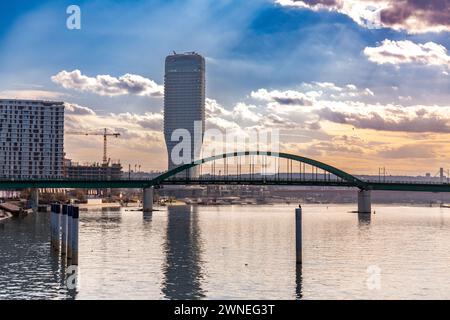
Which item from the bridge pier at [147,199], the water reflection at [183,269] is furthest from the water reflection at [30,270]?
the bridge pier at [147,199]

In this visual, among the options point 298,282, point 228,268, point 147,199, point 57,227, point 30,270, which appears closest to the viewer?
point 298,282

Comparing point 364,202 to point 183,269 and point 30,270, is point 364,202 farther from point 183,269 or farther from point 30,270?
A: point 30,270

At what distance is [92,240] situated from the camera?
75.9 meters

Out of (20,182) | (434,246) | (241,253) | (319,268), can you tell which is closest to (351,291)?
(319,268)

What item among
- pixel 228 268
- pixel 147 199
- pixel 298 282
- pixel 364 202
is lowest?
pixel 298 282

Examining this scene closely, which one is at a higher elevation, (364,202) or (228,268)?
(364,202)

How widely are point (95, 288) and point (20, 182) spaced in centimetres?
11575

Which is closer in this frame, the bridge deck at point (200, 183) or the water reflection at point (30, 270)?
the water reflection at point (30, 270)

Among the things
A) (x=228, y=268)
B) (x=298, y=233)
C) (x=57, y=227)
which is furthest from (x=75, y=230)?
(x=298, y=233)

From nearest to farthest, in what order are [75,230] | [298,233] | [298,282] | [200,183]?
[298,282] → [298,233] → [75,230] → [200,183]

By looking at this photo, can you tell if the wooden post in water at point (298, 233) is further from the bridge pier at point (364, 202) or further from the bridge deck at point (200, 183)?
the bridge pier at point (364, 202)

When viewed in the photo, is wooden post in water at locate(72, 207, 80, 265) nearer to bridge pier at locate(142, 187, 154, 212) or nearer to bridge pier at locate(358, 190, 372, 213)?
bridge pier at locate(142, 187, 154, 212)
